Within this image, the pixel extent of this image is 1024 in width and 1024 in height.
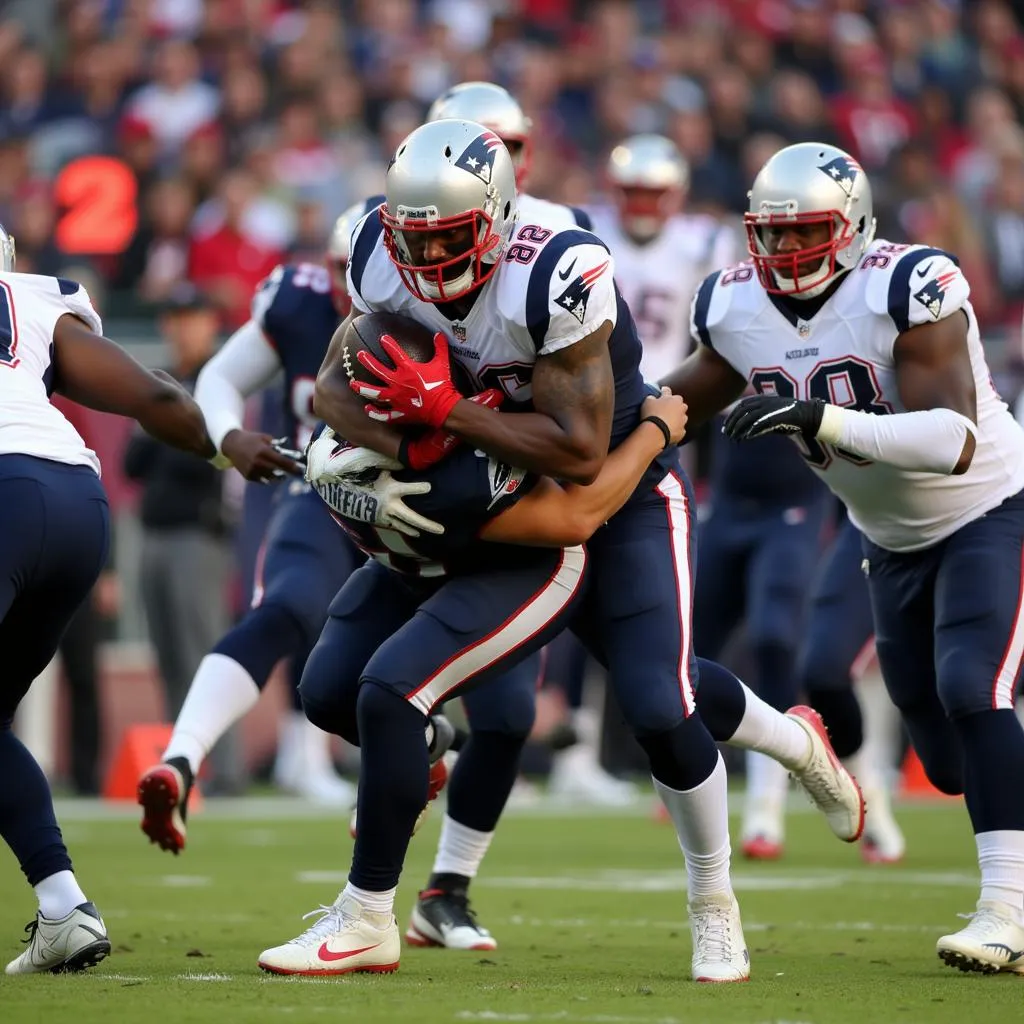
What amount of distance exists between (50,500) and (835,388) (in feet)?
5.83

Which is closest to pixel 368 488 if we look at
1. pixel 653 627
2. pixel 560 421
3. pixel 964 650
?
pixel 560 421

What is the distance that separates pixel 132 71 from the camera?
40.7 feet

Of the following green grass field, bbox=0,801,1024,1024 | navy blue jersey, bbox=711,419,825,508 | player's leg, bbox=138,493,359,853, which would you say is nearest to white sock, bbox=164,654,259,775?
player's leg, bbox=138,493,359,853

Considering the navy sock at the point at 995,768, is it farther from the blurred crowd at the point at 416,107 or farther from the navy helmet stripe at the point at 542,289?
the blurred crowd at the point at 416,107

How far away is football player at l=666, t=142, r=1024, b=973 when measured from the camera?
4234 millimetres

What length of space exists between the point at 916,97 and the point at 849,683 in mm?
8842

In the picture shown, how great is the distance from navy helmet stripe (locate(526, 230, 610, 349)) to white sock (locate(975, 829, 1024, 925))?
1.44 m

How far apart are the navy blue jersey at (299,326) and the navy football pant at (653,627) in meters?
1.83

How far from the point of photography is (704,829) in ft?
13.7

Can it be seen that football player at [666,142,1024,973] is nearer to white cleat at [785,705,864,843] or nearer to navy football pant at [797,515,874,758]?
white cleat at [785,705,864,843]

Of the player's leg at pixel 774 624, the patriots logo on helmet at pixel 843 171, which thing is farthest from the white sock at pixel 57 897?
the player's leg at pixel 774 624

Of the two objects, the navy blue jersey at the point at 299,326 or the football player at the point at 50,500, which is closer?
the football player at the point at 50,500

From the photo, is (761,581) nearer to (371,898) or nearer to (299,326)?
(299,326)

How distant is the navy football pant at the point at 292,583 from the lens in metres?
5.69
